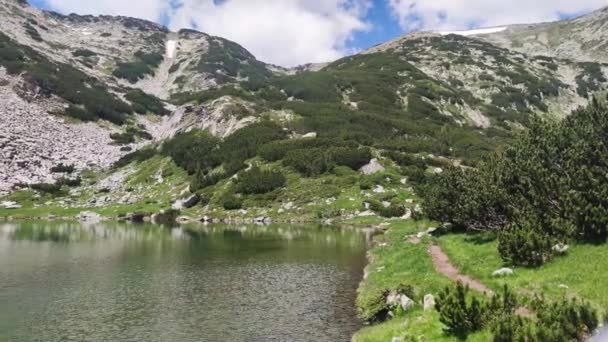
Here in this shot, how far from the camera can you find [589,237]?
2594cm

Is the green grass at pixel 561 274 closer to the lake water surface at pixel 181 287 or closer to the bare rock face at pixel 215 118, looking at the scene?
the lake water surface at pixel 181 287

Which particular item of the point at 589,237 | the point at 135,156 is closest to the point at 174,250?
the point at 589,237

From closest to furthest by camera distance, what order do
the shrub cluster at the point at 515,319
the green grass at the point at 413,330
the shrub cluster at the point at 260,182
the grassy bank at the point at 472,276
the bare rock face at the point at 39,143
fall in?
the shrub cluster at the point at 515,319
the green grass at the point at 413,330
the grassy bank at the point at 472,276
the shrub cluster at the point at 260,182
the bare rock face at the point at 39,143

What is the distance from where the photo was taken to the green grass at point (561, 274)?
19188 mm

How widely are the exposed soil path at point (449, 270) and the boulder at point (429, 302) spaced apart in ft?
5.20

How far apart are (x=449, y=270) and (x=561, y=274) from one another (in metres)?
8.95

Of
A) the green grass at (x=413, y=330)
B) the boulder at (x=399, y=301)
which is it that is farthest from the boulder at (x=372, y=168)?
the green grass at (x=413, y=330)

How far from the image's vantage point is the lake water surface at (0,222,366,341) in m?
25.3

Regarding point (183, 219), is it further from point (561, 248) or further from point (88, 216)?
point (561, 248)

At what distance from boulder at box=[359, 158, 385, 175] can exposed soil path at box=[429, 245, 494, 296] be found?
5270cm

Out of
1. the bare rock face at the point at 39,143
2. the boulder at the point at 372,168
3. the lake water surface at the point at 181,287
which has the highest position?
the bare rock face at the point at 39,143

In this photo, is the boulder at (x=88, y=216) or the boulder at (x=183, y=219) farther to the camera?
the boulder at (x=88, y=216)

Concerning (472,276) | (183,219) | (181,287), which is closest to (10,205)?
(183,219)

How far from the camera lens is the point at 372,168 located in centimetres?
9394
